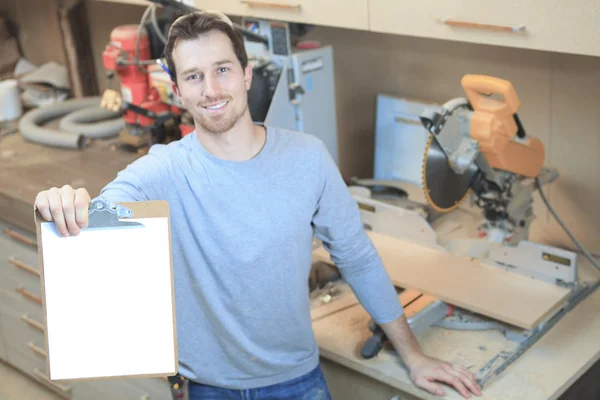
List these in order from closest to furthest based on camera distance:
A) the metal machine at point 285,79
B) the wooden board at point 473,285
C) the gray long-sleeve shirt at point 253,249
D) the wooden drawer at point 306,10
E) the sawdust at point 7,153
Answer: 1. the gray long-sleeve shirt at point 253,249
2. the wooden board at point 473,285
3. the wooden drawer at point 306,10
4. the metal machine at point 285,79
5. the sawdust at point 7,153

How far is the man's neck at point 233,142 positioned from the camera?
1.63 metres

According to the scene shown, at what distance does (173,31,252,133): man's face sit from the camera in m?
1.57

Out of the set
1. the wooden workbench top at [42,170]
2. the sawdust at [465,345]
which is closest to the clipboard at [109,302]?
the sawdust at [465,345]

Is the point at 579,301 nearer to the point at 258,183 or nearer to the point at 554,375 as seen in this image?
the point at 554,375

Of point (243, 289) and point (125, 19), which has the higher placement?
point (125, 19)

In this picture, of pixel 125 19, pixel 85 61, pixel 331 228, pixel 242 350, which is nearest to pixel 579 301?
pixel 331 228

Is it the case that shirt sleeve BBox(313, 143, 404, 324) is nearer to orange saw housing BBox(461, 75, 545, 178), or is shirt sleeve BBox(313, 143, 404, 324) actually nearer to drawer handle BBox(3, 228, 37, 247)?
orange saw housing BBox(461, 75, 545, 178)

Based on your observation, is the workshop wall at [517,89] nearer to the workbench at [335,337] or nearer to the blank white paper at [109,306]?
the workbench at [335,337]

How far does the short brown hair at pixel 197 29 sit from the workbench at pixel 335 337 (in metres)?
0.71

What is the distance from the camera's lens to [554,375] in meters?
1.71

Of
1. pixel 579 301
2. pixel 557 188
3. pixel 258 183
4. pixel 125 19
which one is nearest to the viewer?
pixel 258 183

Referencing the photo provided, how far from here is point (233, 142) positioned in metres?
1.64

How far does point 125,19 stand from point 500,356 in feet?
6.92

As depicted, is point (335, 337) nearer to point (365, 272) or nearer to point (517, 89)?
point (365, 272)
